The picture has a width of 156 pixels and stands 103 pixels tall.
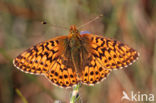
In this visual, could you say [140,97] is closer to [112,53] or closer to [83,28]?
[112,53]

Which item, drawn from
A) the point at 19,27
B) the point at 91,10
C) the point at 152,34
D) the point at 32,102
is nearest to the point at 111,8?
the point at 152,34

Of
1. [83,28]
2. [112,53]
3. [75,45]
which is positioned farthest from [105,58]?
[83,28]

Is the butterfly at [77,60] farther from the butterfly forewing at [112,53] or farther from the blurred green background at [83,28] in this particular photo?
the blurred green background at [83,28]

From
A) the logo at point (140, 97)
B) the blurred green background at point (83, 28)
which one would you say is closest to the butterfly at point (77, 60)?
the logo at point (140, 97)

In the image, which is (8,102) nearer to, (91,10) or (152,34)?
(91,10)

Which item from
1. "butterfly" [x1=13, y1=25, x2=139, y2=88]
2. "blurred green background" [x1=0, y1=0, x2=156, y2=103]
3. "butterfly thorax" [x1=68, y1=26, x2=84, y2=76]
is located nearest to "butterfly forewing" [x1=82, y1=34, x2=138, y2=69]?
"butterfly" [x1=13, y1=25, x2=139, y2=88]

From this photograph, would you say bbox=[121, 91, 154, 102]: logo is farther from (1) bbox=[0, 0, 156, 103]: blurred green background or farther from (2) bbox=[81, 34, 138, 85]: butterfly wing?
(2) bbox=[81, 34, 138, 85]: butterfly wing
